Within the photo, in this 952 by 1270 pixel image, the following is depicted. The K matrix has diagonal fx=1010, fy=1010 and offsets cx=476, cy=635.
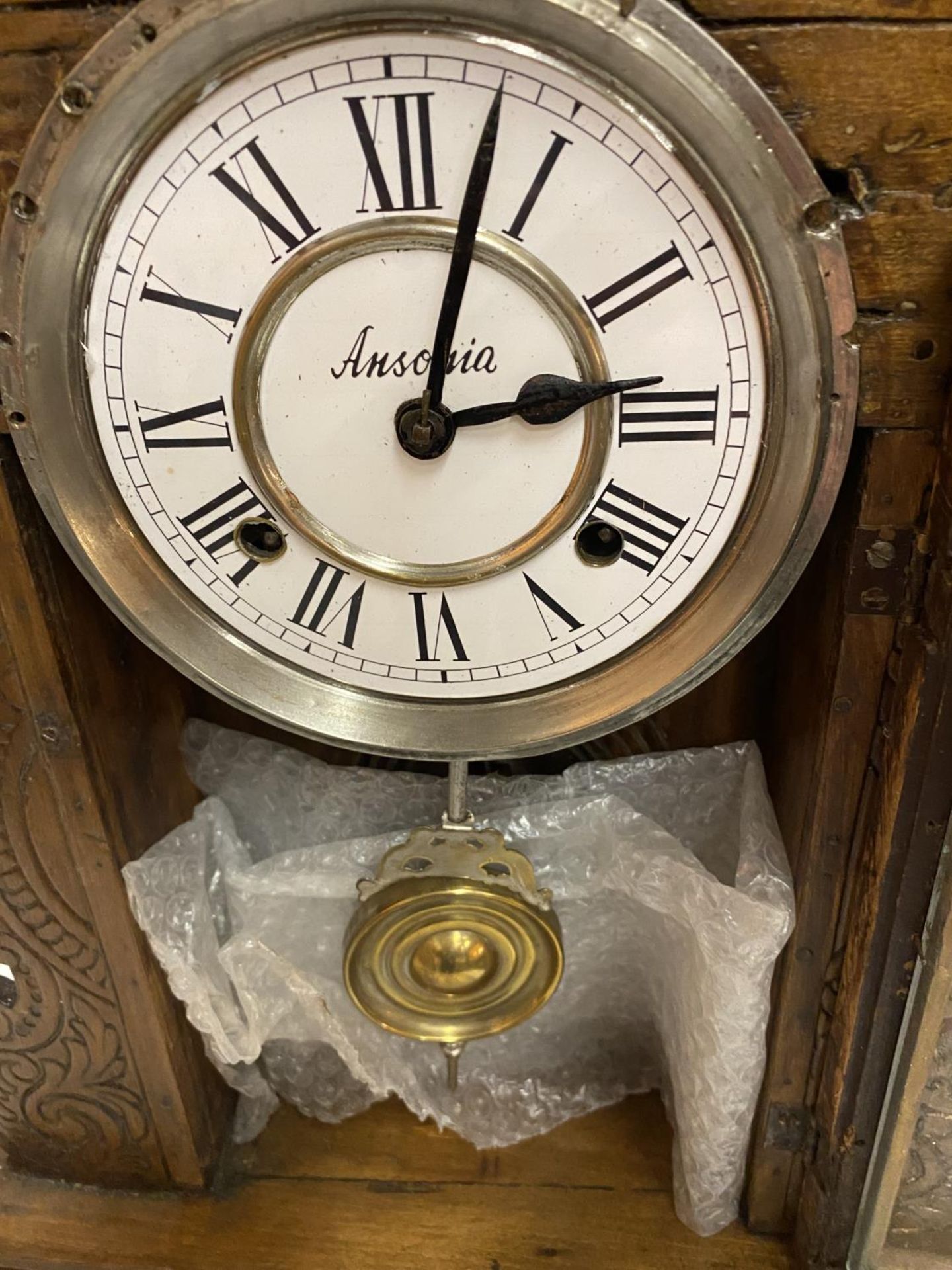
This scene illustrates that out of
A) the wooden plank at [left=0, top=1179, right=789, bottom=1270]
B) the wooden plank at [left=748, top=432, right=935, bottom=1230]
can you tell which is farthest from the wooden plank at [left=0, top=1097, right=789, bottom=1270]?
the wooden plank at [left=748, top=432, right=935, bottom=1230]

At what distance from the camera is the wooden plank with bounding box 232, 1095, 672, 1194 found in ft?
3.42

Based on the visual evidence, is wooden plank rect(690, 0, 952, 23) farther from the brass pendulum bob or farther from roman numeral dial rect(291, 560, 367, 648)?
the brass pendulum bob

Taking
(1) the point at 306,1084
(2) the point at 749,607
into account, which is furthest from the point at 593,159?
(1) the point at 306,1084

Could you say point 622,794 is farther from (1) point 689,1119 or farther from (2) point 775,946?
(1) point 689,1119

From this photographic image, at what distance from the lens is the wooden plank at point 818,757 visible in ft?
2.17

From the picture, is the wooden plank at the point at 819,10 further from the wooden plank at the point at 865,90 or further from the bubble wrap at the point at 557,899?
the bubble wrap at the point at 557,899

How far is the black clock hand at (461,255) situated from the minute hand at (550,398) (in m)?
0.03

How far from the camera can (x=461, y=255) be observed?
1.81 ft

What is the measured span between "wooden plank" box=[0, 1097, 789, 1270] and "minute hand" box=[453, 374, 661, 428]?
2.68 ft

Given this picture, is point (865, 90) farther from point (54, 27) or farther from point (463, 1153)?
point (463, 1153)

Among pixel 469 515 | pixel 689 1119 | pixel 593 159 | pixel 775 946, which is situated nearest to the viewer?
pixel 593 159

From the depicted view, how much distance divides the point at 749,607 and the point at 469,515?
0.63 feet

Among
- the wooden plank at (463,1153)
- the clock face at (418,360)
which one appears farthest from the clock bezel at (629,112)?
the wooden plank at (463,1153)

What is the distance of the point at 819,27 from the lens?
1.77ft
